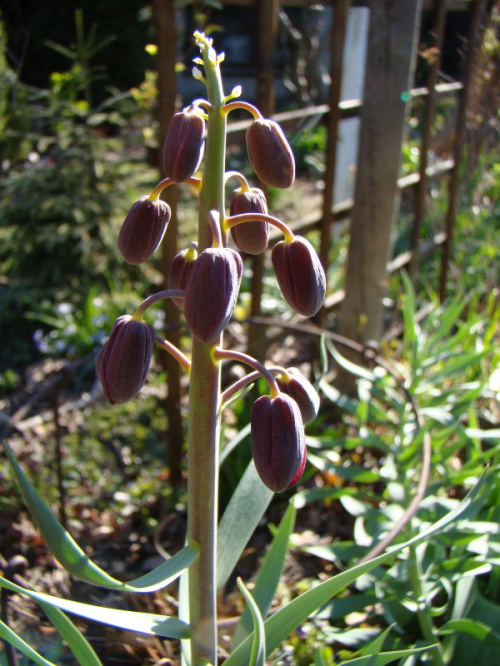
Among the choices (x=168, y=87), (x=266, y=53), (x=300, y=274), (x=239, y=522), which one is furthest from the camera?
(x=266, y=53)

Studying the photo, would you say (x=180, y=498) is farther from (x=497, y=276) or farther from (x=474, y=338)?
(x=497, y=276)

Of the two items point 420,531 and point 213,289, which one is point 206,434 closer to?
point 213,289

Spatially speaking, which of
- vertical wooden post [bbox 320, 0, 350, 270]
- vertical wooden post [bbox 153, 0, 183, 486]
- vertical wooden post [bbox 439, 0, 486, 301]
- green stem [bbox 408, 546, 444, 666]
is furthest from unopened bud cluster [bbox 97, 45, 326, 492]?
vertical wooden post [bbox 439, 0, 486, 301]

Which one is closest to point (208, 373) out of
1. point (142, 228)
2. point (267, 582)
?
point (142, 228)

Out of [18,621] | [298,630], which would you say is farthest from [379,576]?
[18,621]

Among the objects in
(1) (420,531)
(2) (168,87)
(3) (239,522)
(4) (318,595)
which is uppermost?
(2) (168,87)
